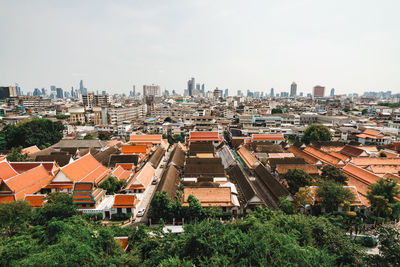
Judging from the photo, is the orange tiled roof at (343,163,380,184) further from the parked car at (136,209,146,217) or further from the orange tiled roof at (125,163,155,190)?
the orange tiled roof at (125,163,155,190)

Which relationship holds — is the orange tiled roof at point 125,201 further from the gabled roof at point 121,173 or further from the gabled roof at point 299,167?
the gabled roof at point 299,167

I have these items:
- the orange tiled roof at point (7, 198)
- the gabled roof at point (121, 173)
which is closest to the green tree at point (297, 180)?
the gabled roof at point (121, 173)

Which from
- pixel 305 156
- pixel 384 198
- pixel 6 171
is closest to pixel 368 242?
pixel 384 198

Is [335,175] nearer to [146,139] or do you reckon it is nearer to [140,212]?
[140,212]

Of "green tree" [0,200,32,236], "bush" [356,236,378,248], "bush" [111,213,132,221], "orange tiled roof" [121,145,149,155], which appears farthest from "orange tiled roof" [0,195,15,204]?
"bush" [356,236,378,248]

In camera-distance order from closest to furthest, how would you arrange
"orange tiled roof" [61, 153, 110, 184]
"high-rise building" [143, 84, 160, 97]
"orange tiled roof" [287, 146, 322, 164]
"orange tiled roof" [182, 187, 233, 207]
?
"orange tiled roof" [182, 187, 233, 207]
"orange tiled roof" [61, 153, 110, 184]
"orange tiled roof" [287, 146, 322, 164]
"high-rise building" [143, 84, 160, 97]

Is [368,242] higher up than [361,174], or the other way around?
[361,174]
